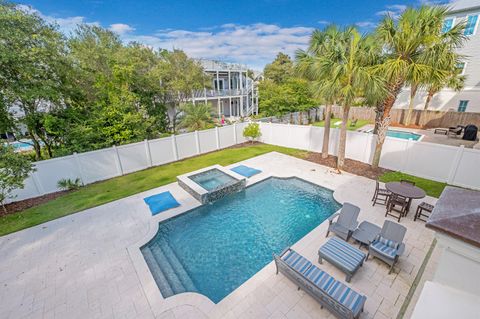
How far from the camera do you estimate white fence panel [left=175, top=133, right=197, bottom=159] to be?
14.1 meters

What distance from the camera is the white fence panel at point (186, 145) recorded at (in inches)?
556

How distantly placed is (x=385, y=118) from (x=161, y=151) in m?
12.9

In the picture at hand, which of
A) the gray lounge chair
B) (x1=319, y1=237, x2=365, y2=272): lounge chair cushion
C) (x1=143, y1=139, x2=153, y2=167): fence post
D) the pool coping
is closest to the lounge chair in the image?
(x1=319, y1=237, x2=365, y2=272): lounge chair cushion

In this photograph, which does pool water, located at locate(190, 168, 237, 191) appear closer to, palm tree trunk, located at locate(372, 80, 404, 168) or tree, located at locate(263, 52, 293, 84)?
palm tree trunk, located at locate(372, 80, 404, 168)

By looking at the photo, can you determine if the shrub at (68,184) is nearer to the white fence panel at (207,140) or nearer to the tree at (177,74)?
the white fence panel at (207,140)

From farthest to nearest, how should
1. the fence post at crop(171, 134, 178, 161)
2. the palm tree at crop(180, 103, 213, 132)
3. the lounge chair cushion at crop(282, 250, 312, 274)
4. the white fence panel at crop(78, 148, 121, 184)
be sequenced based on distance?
the palm tree at crop(180, 103, 213, 132), the fence post at crop(171, 134, 178, 161), the white fence panel at crop(78, 148, 121, 184), the lounge chair cushion at crop(282, 250, 312, 274)

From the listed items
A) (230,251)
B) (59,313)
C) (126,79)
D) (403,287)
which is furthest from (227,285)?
(126,79)

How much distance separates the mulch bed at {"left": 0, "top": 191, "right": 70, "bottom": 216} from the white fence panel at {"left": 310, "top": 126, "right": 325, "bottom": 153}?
14939 mm

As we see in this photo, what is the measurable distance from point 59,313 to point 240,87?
29560 millimetres

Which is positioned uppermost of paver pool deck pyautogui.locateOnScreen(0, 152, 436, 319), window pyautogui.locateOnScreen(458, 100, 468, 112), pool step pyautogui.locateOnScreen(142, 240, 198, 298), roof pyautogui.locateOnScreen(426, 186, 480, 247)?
roof pyautogui.locateOnScreen(426, 186, 480, 247)

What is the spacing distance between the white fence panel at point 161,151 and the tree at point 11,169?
5.63 m

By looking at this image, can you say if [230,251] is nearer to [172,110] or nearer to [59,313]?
[59,313]

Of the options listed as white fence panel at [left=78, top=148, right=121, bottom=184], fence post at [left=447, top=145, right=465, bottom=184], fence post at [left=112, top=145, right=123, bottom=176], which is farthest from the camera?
fence post at [left=112, top=145, right=123, bottom=176]

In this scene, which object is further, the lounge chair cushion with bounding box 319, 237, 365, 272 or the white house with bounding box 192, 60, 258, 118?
the white house with bounding box 192, 60, 258, 118
